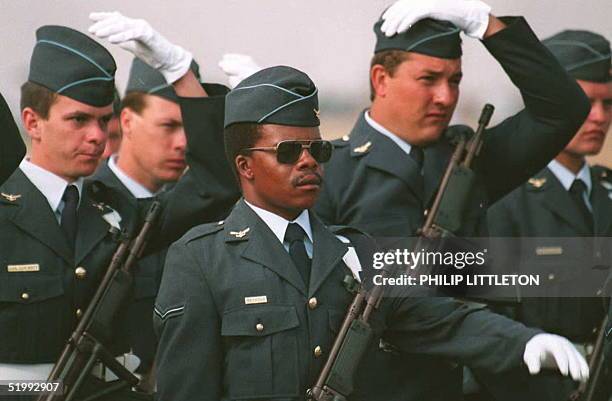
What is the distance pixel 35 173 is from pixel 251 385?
5.80 feet

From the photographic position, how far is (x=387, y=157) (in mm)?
6156

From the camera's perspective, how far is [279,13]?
7.06m

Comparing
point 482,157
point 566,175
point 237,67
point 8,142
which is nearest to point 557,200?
point 566,175

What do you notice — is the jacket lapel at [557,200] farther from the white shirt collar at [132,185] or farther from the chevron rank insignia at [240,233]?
the chevron rank insignia at [240,233]

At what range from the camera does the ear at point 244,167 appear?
5039 millimetres

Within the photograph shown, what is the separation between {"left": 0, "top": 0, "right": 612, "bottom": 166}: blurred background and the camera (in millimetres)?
6918

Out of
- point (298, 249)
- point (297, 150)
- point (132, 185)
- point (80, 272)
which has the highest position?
point (297, 150)

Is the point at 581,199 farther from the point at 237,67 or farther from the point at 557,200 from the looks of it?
the point at 237,67

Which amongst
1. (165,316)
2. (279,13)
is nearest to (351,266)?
(165,316)

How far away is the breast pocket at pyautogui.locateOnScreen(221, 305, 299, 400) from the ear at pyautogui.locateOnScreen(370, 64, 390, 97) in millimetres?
1764

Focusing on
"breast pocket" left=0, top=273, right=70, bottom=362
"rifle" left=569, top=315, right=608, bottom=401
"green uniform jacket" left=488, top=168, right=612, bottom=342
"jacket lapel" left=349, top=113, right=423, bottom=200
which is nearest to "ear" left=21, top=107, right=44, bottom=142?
"breast pocket" left=0, top=273, right=70, bottom=362

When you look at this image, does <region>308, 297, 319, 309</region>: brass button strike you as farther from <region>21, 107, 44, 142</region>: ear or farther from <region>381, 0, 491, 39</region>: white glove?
<region>21, 107, 44, 142</region>: ear

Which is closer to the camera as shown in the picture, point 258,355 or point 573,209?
point 258,355

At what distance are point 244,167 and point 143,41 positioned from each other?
51.1 inches
